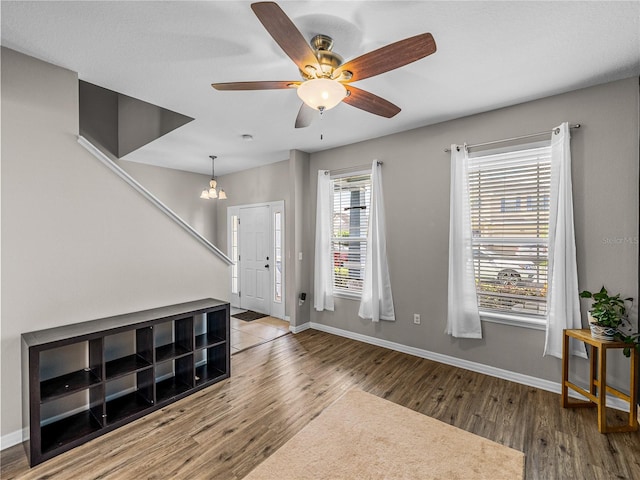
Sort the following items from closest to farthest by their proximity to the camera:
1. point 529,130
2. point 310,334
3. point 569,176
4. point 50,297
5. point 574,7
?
point 574,7 → point 50,297 → point 569,176 → point 529,130 → point 310,334

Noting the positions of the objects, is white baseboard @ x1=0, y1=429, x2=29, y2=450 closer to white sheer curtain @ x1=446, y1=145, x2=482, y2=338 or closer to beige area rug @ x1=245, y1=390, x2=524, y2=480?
beige area rug @ x1=245, y1=390, x2=524, y2=480

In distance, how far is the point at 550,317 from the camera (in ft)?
8.89

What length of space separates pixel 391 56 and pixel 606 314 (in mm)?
2449

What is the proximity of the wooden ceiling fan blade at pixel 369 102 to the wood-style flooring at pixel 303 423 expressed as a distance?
2408mm

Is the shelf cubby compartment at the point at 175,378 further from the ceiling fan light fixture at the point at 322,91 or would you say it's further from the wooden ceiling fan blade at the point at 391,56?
the wooden ceiling fan blade at the point at 391,56

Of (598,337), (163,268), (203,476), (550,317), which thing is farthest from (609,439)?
(163,268)

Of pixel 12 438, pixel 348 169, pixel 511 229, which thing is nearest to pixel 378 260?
pixel 348 169

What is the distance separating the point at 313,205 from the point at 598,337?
11.3 ft

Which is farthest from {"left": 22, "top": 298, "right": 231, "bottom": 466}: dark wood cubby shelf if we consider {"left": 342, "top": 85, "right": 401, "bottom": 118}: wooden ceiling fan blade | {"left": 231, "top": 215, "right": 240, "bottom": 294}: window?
{"left": 231, "top": 215, "right": 240, "bottom": 294}: window

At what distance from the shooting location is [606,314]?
7.54 ft

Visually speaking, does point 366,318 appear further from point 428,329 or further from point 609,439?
point 609,439

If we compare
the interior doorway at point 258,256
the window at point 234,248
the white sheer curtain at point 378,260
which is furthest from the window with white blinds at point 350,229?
the window at point 234,248

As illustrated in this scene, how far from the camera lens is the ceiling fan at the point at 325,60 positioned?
1.42 metres

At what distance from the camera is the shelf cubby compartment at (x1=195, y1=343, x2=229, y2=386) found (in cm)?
301
